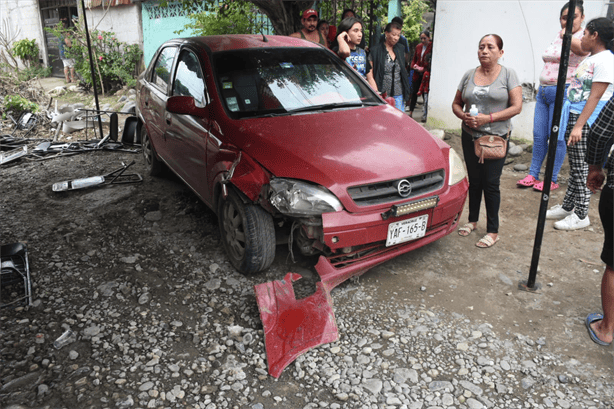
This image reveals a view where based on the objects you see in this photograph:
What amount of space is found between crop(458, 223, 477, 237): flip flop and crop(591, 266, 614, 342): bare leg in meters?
1.46

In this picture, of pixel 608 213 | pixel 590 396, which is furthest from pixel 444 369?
pixel 608 213

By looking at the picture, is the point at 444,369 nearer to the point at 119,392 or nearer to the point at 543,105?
the point at 119,392

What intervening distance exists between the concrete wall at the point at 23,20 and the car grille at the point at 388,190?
17.4 meters

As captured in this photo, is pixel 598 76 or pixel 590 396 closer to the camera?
pixel 590 396

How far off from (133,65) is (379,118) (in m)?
11.0

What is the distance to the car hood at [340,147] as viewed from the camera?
3.06m

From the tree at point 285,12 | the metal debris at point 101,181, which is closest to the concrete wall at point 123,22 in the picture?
the tree at point 285,12

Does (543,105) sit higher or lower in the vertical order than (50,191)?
higher

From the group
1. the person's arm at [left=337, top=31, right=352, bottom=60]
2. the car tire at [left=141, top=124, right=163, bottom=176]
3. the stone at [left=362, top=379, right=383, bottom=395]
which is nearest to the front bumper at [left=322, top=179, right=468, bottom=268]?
the stone at [left=362, top=379, right=383, bottom=395]

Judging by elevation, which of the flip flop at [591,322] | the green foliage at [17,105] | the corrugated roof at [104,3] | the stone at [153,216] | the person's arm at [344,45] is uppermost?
the corrugated roof at [104,3]

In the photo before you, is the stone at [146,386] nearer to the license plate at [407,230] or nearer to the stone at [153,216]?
the license plate at [407,230]

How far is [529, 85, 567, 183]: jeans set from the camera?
16.1 feet

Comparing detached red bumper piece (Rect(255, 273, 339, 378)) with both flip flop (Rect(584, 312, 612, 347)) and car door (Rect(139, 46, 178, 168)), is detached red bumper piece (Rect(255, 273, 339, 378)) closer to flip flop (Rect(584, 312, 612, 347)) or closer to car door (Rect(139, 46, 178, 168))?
flip flop (Rect(584, 312, 612, 347))

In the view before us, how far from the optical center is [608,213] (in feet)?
8.44
